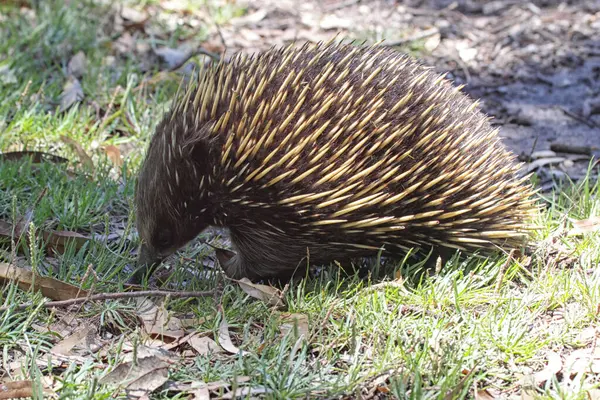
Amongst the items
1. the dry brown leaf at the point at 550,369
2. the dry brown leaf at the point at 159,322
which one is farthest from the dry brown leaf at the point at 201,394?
the dry brown leaf at the point at 550,369

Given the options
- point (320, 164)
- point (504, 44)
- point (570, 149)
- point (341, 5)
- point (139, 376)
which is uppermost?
point (320, 164)

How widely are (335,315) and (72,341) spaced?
108 centimetres

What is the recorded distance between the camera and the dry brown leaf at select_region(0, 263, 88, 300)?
3.17 meters

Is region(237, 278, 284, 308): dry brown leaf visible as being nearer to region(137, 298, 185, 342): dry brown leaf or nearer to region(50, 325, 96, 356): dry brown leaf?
region(137, 298, 185, 342): dry brown leaf

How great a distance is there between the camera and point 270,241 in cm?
342

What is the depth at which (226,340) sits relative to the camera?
3.03 m

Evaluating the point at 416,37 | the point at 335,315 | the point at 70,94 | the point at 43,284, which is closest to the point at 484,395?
the point at 335,315

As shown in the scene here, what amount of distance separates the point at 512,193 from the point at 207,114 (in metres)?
1.49

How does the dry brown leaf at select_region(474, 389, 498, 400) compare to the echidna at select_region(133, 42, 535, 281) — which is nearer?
the dry brown leaf at select_region(474, 389, 498, 400)

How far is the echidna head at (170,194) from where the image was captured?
3.26 m

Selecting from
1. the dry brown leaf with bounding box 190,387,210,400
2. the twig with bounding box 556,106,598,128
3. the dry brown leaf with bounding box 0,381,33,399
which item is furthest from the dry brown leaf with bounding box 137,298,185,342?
the twig with bounding box 556,106,598,128

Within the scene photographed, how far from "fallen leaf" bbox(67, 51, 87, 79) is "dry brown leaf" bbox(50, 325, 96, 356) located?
2.87m

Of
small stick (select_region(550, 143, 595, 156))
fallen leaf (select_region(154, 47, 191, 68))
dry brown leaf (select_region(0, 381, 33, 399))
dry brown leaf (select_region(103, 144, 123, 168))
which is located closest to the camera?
dry brown leaf (select_region(0, 381, 33, 399))

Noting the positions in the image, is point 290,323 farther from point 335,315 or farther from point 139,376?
point 139,376
